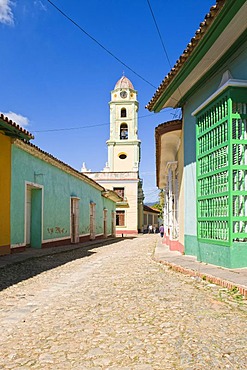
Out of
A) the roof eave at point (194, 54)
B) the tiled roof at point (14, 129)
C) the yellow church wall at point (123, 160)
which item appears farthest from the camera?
the yellow church wall at point (123, 160)

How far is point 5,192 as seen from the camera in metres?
10.4

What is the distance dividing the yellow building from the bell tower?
28280 mm

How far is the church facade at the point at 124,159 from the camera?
1490 inches

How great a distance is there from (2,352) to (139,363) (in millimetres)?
1055

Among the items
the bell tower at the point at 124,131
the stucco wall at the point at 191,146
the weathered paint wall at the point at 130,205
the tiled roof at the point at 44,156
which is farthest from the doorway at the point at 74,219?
the bell tower at the point at 124,131

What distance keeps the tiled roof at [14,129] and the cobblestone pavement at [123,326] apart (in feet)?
14.1

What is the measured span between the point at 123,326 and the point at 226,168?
3265 mm

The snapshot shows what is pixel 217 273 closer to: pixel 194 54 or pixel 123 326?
pixel 123 326

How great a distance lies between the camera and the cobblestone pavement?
2736 millimetres

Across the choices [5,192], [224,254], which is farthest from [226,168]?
[5,192]

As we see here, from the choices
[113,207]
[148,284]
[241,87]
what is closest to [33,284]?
[148,284]

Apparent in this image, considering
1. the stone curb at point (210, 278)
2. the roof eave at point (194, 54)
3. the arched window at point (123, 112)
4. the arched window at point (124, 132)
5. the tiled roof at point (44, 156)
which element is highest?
the arched window at point (123, 112)

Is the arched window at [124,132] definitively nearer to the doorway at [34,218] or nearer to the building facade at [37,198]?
the building facade at [37,198]

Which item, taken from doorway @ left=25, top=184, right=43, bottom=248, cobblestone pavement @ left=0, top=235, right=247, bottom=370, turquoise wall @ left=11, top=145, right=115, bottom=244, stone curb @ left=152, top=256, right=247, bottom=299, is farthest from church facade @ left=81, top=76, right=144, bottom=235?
cobblestone pavement @ left=0, top=235, right=247, bottom=370
